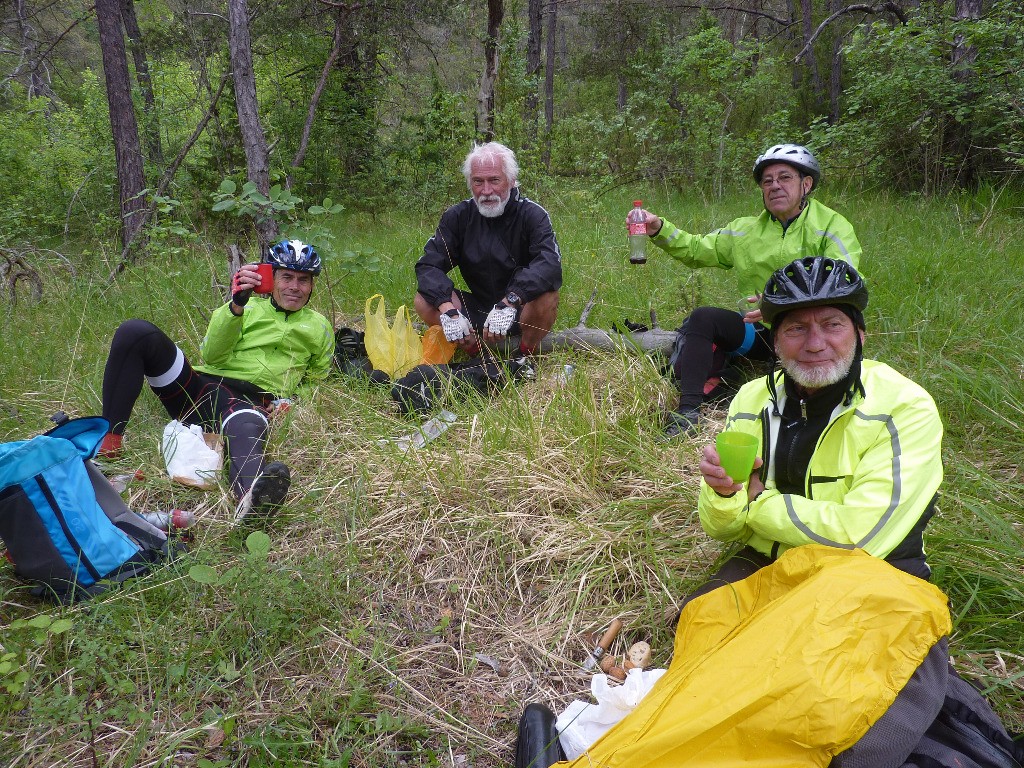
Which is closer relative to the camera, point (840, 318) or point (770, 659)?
point (770, 659)

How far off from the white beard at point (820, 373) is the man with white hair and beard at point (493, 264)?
218 centimetres

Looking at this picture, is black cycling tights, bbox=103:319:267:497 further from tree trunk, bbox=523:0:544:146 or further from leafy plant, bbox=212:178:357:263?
tree trunk, bbox=523:0:544:146

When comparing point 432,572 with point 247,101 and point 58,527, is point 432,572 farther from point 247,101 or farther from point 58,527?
point 247,101

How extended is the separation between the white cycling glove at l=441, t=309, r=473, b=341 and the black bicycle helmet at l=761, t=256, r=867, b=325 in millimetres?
2271

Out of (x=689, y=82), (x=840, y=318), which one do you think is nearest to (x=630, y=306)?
(x=840, y=318)

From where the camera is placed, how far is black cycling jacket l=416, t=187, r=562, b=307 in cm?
436

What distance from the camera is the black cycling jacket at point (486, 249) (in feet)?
14.3

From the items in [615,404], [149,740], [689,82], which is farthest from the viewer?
[689,82]

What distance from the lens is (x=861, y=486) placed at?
184 centimetres

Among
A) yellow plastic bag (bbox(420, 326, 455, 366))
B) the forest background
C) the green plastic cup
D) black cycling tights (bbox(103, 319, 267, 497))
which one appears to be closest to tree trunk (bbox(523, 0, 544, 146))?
the forest background

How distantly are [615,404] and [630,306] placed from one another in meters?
1.61

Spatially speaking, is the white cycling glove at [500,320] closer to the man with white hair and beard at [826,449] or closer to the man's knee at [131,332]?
the man's knee at [131,332]

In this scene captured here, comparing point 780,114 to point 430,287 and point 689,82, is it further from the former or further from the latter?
point 430,287

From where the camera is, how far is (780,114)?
28.4 ft
